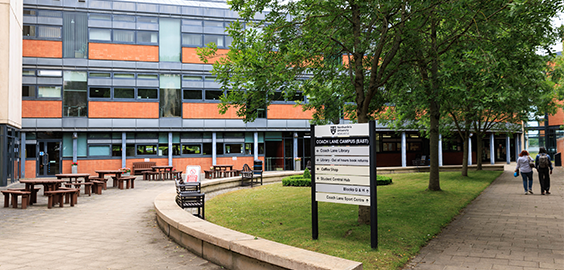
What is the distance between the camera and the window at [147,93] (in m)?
25.3

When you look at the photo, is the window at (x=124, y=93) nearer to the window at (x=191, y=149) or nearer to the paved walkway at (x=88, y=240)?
the window at (x=191, y=149)

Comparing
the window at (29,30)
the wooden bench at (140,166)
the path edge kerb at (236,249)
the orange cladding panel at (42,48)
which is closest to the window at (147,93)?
the wooden bench at (140,166)

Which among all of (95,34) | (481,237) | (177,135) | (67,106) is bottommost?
(481,237)

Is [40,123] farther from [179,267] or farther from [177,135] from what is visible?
[179,267]

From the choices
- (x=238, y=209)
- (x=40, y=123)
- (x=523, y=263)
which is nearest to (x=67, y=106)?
(x=40, y=123)

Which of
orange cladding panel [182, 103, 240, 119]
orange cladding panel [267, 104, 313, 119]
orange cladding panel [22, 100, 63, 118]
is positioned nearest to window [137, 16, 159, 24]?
orange cladding panel [182, 103, 240, 119]

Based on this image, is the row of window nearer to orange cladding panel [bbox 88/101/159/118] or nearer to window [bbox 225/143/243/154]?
orange cladding panel [bbox 88/101/159/118]

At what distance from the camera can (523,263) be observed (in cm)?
530

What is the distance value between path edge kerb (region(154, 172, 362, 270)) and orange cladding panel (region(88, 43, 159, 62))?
799 inches

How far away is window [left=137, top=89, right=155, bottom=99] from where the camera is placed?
2534 cm

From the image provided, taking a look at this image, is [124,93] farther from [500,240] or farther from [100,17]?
[500,240]

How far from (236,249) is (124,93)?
22714mm

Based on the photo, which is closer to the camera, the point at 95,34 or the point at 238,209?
the point at 238,209

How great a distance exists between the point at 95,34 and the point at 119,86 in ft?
11.7
